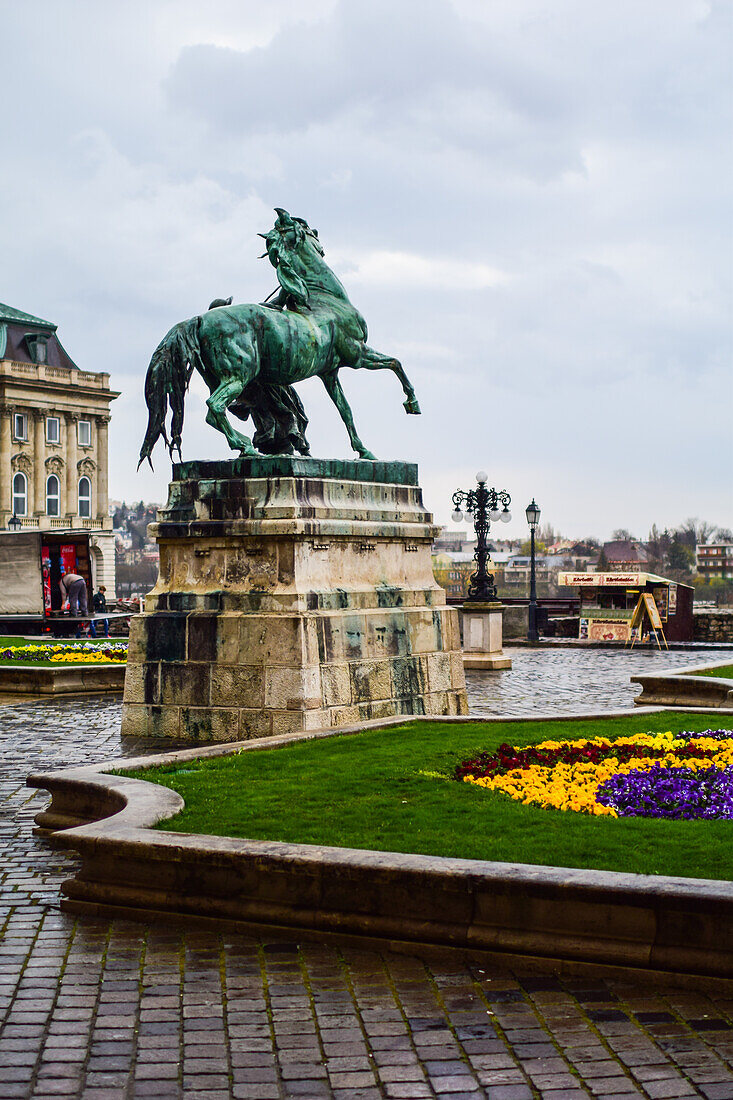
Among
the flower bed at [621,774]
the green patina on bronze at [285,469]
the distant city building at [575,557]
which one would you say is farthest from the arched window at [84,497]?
the flower bed at [621,774]

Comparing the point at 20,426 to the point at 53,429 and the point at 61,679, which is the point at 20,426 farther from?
the point at 61,679

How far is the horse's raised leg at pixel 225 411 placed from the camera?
1309 centimetres

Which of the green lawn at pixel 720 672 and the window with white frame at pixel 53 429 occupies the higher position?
the window with white frame at pixel 53 429

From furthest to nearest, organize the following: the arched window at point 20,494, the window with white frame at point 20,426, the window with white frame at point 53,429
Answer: the window with white frame at point 53,429 < the arched window at point 20,494 < the window with white frame at point 20,426

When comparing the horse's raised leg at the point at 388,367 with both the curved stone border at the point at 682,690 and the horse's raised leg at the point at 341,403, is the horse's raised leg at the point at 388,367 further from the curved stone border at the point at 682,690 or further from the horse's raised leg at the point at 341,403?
the curved stone border at the point at 682,690

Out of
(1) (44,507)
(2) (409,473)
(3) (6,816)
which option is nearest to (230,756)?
(3) (6,816)

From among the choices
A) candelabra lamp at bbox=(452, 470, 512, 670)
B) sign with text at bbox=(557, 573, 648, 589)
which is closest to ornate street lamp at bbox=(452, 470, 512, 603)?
candelabra lamp at bbox=(452, 470, 512, 670)

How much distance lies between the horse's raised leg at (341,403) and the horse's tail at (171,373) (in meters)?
1.85

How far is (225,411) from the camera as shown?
13.2 meters

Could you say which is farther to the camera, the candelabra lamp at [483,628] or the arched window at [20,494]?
the arched window at [20,494]

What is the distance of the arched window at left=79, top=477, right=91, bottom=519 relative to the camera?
3519 inches

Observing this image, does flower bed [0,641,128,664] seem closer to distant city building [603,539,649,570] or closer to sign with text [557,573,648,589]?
sign with text [557,573,648,589]

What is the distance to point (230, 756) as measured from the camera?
995 centimetres

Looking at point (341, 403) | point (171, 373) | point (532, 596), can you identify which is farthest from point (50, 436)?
point (171, 373)
